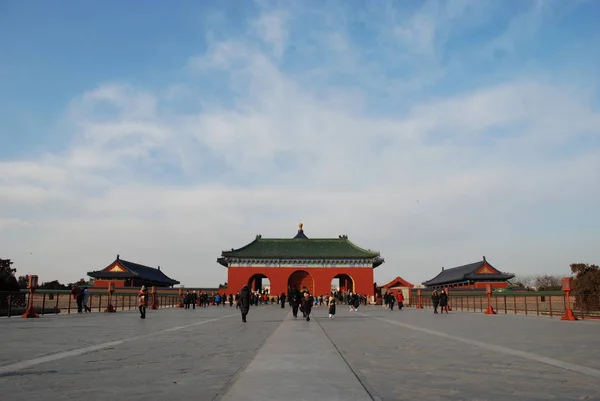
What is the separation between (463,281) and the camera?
195 feet

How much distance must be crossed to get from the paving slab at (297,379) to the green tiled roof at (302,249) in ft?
158

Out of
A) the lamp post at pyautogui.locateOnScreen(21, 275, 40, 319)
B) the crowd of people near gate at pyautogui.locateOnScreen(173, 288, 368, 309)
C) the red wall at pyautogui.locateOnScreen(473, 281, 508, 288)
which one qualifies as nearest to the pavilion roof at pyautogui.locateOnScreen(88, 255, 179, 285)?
the crowd of people near gate at pyautogui.locateOnScreen(173, 288, 368, 309)

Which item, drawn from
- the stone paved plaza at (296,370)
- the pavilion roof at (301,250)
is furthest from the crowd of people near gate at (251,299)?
the stone paved plaza at (296,370)

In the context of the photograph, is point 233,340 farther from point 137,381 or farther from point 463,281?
point 463,281

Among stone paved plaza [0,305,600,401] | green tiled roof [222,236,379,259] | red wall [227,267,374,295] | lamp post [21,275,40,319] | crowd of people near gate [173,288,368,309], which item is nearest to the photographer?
stone paved plaza [0,305,600,401]

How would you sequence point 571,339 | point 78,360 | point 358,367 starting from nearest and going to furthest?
point 358,367, point 78,360, point 571,339

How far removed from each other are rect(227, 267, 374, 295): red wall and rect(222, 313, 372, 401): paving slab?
1896 inches

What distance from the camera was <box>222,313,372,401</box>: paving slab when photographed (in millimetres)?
4453

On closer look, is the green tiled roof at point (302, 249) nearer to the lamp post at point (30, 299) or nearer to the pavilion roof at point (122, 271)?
the pavilion roof at point (122, 271)

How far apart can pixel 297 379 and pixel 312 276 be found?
51659 millimetres

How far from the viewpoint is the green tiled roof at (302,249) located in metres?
56.1

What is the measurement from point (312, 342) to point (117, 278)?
2025 inches

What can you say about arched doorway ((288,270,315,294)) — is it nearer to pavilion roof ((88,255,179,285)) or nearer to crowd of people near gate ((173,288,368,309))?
crowd of people near gate ((173,288,368,309))

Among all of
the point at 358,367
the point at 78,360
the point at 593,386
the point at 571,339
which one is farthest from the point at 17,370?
the point at 571,339
